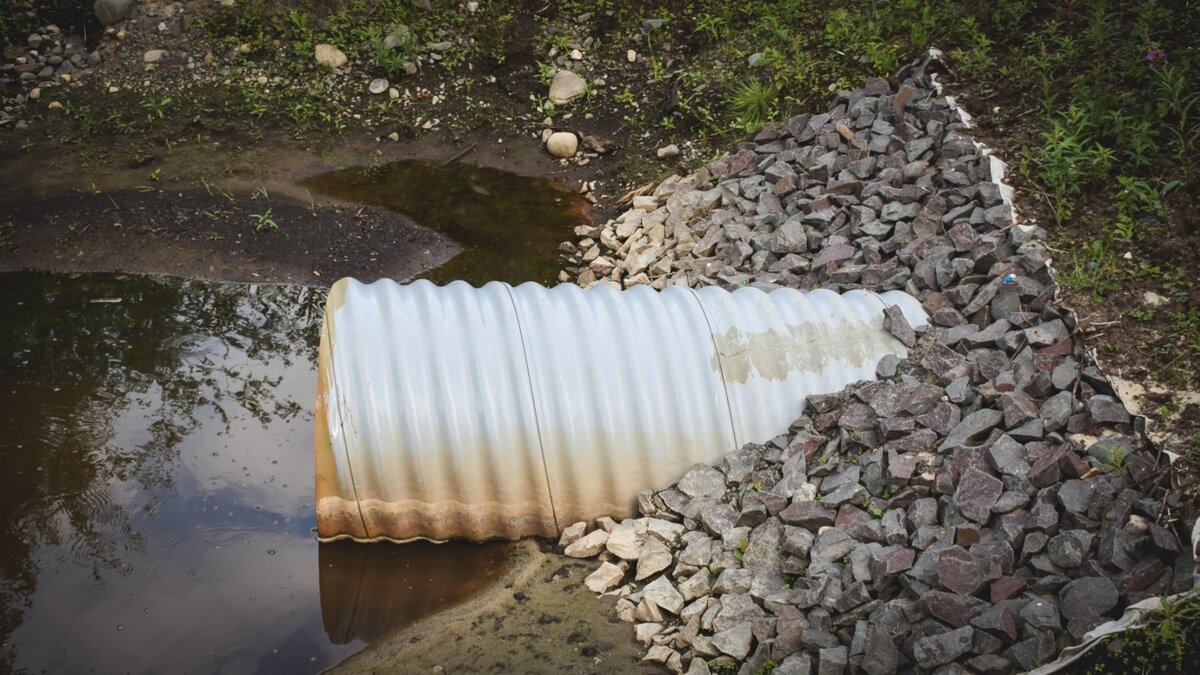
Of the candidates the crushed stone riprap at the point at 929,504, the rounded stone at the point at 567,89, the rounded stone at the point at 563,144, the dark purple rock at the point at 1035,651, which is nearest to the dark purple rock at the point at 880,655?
the crushed stone riprap at the point at 929,504

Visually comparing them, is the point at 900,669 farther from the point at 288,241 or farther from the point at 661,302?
the point at 288,241

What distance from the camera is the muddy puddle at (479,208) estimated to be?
6312 mm

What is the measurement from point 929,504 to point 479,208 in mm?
4187

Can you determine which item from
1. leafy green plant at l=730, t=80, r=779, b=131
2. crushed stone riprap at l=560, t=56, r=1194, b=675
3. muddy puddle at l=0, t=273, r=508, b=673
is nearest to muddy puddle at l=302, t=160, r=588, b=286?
muddy puddle at l=0, t=273, r=508, b=673

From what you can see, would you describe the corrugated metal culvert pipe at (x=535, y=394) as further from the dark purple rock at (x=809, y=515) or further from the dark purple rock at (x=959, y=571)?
the dark purple rock at (x=959, y=571)

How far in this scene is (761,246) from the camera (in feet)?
18.4

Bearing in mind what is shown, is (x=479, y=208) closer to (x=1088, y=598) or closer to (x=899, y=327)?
(x=899, y=327)

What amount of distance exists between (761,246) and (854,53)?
197cm

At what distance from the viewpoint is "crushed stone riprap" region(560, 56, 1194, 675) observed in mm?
3168

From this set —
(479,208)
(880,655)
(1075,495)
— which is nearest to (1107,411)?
(1075,495)

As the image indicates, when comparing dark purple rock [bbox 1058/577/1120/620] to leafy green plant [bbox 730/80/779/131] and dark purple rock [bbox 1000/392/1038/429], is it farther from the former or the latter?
leafy green plant [bbox 730/80/779/131]

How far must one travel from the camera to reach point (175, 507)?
14.6ft

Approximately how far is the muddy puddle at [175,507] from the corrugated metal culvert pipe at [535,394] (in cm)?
29

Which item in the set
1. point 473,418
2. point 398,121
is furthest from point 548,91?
point 473,418
